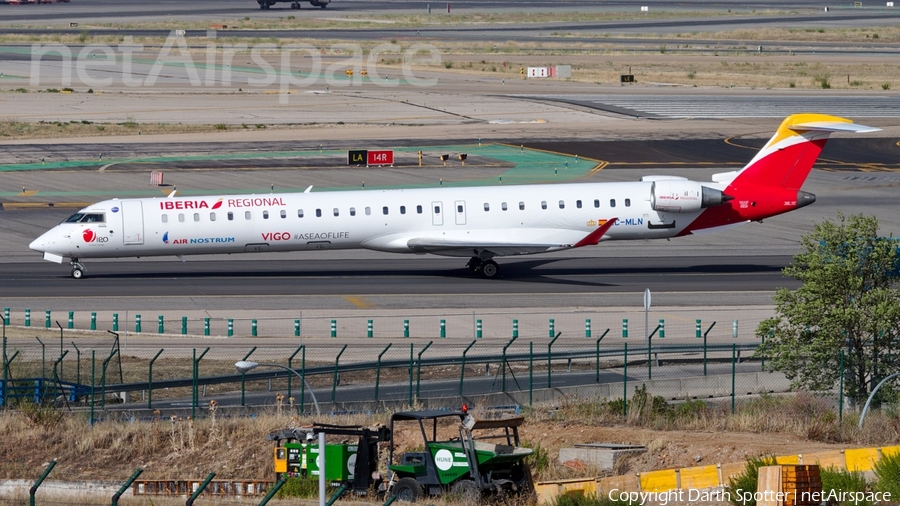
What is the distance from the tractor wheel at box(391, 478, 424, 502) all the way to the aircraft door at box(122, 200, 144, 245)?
25966 millimetres

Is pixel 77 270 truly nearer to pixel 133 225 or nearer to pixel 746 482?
pixel 133 225

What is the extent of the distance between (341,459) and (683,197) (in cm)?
2580

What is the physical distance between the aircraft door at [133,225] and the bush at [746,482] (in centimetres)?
2943

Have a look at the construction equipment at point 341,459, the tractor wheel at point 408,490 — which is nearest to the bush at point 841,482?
the tractor wheel at point 408,490

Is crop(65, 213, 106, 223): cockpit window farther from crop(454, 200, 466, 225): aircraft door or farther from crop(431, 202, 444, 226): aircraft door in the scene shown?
crop(454, 200, 466, 225): aircraft door

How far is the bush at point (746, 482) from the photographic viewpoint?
20.3 m

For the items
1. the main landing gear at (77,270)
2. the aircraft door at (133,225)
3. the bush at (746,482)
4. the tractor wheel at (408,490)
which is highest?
the aircraft door at (133,225)

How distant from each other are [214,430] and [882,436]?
14092 mm

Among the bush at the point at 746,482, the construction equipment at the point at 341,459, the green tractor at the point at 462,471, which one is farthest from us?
the construction equipment at the point at 341,459

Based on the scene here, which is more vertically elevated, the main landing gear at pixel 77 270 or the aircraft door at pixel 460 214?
the aircraft door at pixel 460 214

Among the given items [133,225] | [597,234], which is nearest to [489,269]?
[597,234]

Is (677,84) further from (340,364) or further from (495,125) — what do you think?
(340,364)

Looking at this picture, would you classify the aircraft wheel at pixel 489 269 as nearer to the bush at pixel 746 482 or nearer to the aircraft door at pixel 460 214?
the aircraft door at pixel 460 214

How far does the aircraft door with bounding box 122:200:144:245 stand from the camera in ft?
150
